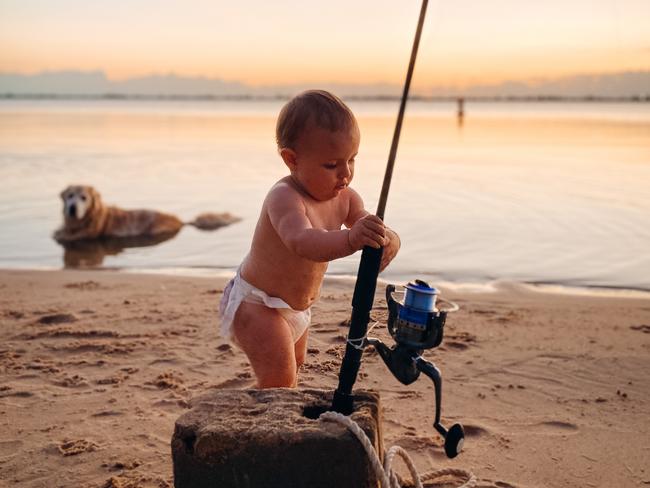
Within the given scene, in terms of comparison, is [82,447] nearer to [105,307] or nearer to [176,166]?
[105,307]

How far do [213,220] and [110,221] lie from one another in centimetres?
153

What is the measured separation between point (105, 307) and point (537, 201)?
8.07 m

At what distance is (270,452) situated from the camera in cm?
230

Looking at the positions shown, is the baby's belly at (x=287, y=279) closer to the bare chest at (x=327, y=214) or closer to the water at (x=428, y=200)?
the bare chest at (x=327, y=214)

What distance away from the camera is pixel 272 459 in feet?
7.56

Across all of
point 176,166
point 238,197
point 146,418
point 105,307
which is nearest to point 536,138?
point 176,166

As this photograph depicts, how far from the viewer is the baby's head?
2.58 m

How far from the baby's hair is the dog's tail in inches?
310

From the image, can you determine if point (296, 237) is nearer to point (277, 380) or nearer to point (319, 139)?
point (319, 139)

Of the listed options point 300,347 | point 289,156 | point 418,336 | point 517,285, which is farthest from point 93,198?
point 418,336

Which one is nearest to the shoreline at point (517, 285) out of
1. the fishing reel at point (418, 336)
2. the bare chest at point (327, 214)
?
the bare chest at point (327, 214)

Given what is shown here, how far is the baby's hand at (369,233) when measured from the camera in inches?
89.0

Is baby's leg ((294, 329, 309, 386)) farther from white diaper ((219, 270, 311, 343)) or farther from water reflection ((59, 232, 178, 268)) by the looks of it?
water reflection ((59, 232, 178, 268))

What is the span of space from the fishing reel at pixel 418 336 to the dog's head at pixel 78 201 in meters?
8.39
